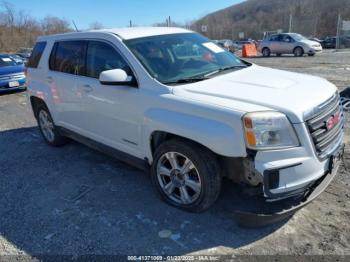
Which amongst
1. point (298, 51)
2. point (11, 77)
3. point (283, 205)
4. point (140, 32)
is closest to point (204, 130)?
point (283, 205)

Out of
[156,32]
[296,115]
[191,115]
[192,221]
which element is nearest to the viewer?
[296,115]

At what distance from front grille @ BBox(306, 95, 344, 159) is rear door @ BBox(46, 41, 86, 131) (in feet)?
10.1

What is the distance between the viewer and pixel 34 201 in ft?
13.5

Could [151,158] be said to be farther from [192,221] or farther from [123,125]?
[192,221]

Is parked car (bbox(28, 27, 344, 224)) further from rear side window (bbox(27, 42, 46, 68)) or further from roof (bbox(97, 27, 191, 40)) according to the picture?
rear side window (bbox(27, 42, 46, 68))

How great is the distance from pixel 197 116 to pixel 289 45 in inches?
917

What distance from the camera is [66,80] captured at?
4.95 metres

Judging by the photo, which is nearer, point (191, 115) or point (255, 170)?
point (255, 170)

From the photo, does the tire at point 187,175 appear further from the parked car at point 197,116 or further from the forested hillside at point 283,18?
the forested hillside at point 283,18

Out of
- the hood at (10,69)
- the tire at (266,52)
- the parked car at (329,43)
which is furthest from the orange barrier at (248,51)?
the hood at (10,69)

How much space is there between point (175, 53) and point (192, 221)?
1981 mm

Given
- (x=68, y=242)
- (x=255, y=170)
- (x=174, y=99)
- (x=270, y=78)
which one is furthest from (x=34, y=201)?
(x=270, y=78)

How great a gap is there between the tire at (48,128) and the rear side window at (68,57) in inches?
36.2

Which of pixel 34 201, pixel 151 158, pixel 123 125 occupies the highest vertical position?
pixel 123 125
